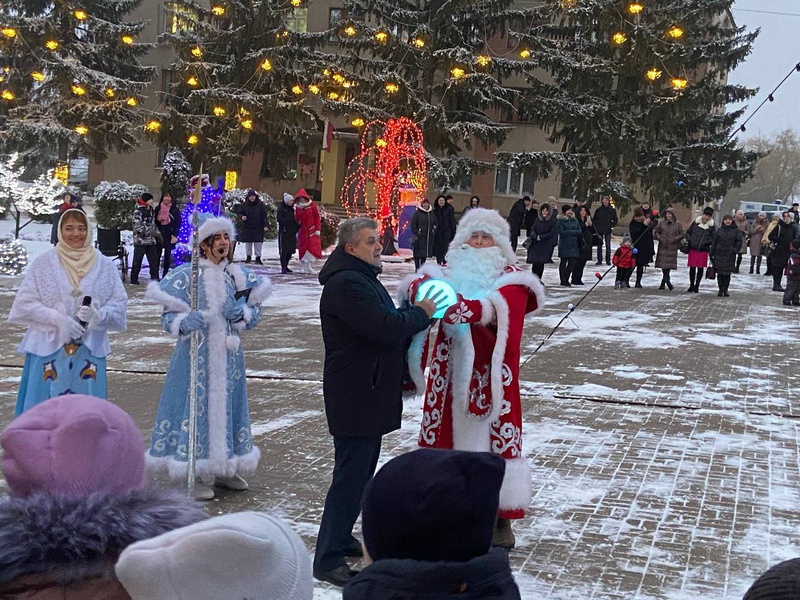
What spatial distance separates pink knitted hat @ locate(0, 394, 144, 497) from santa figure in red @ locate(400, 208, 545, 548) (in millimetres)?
3286

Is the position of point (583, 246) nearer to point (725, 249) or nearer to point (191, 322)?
point (725, 249)

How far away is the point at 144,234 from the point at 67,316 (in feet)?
38.1

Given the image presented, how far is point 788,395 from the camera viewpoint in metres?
10.2

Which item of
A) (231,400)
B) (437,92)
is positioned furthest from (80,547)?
(437,92)

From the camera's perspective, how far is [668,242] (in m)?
20.7

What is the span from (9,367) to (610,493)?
21.8 feet

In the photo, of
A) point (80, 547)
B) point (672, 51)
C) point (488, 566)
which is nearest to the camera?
point (80, 547)

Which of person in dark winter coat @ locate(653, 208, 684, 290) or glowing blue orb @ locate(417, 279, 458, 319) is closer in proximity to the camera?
glowing blue orb @ locate(417, 279, 458, 319)

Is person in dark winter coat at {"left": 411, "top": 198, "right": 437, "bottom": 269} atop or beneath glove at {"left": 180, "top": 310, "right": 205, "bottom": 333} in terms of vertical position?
atop

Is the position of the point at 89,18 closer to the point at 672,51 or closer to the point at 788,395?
the point at 672,51

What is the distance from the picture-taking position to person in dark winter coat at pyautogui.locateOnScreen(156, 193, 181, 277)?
18.3 m

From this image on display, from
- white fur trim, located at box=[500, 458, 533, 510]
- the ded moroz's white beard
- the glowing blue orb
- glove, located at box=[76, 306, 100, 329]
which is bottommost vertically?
white fur trim, located at box=[500, 458, 533, 510]

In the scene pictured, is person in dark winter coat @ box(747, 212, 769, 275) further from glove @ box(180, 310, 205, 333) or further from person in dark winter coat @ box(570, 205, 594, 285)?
glove @ box(180, 310, 205, 333)

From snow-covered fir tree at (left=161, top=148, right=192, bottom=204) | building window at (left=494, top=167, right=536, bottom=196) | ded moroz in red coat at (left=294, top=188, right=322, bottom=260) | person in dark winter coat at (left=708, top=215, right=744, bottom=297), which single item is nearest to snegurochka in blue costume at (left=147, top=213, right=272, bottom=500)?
person in dark winter coat at (left=708, top=215, right=744, bottom=297)
